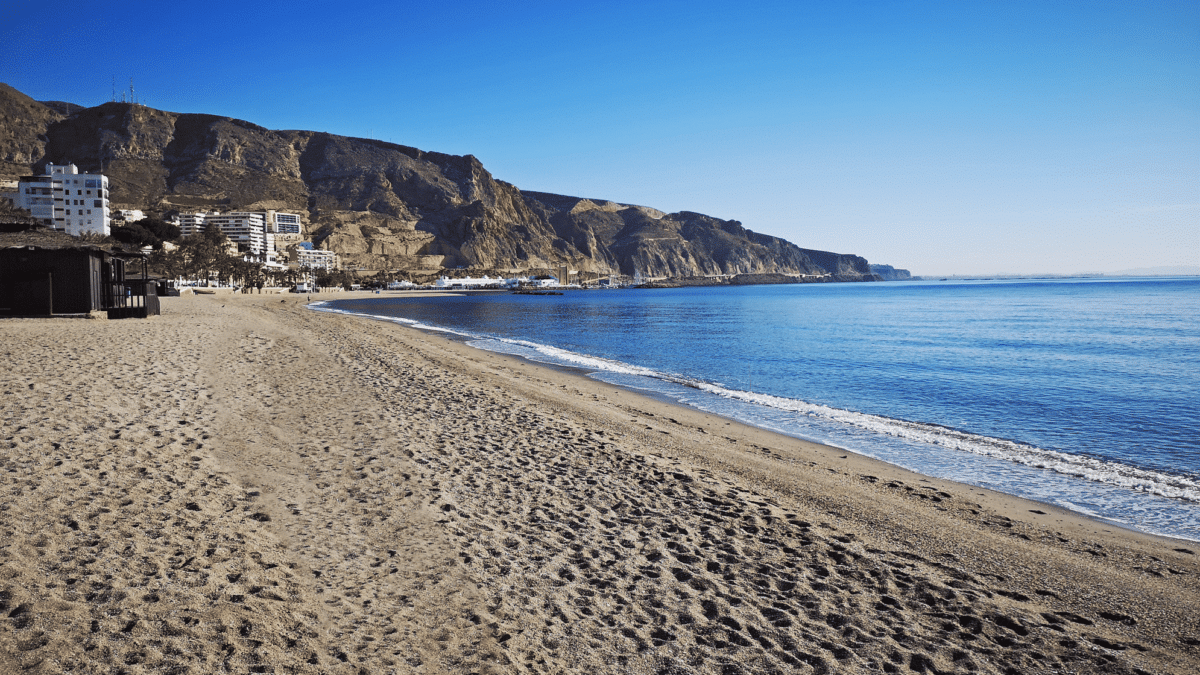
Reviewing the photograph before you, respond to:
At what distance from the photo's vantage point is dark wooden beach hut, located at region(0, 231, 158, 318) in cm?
2123

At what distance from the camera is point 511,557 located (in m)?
5.18

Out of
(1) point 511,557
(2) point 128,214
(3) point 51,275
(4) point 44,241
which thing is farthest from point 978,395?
(2) point 128,214

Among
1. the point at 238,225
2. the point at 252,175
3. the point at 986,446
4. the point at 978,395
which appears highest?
the point at 252,175

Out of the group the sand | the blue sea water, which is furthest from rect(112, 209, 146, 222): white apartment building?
the sand

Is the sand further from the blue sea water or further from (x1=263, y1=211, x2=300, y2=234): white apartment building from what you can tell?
(x1=263, y1=211, x2=300, y2=234): white apartment building

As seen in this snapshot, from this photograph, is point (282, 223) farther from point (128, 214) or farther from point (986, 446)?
point (986, 446)

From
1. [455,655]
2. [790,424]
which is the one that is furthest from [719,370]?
[455,655]

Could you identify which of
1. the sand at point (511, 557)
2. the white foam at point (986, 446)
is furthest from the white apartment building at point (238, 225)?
the sand at point (511, 557)

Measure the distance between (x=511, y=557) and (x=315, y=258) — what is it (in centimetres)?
15118

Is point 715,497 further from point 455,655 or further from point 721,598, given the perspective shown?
point 455,655

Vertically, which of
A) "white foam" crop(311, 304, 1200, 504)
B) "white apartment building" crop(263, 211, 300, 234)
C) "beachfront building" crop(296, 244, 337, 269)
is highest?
"white apartment building" crop(263, 211, 300, 234)

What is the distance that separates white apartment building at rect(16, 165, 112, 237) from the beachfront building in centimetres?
3802

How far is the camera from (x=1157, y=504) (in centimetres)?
783

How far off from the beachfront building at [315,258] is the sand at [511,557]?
454 ft
